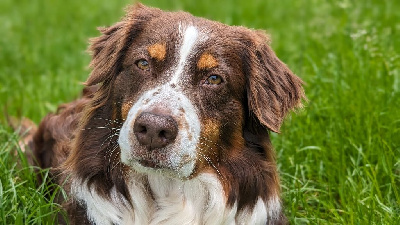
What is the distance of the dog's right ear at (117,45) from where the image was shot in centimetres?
463

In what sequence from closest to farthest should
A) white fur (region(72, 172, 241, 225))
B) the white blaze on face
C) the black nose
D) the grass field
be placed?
1. the black nose
2. the white blaze on face
3. white fur (region(72, 172, 241, 225))
4. the grass field

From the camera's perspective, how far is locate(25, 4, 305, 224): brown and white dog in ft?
14.2

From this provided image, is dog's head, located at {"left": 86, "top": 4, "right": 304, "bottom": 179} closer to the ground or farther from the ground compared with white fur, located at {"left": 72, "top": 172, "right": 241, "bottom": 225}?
farther from the ground

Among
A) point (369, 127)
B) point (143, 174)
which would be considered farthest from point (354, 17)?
point (143, 174)

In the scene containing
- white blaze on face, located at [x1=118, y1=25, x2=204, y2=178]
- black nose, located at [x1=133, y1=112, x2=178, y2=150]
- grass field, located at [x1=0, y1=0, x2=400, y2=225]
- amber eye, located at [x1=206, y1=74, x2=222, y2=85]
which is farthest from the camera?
grass field, located at [x1=0, y1=0, x2=400, y2=225]

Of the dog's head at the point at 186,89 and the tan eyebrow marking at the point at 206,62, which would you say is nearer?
the dog's head at the point at 186,89

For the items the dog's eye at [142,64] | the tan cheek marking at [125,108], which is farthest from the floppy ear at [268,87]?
the tan cheek marking at [125,108]

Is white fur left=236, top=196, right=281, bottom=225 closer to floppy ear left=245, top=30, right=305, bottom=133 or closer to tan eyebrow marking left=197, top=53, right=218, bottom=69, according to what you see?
floppy ear left=245, top=30, right=305, bottom=133

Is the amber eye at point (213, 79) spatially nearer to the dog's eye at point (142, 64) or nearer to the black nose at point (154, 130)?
the dog's eye at point (142, 64)

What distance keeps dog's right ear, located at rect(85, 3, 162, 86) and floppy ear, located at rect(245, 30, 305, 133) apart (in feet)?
2.21

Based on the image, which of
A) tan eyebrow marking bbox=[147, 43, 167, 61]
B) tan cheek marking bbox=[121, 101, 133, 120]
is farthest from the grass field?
tan eyebrow marking bbox=[147, 43, 167, 61]

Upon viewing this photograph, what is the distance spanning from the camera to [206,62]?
4367mm

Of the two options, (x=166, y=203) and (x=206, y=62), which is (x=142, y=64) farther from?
(x=166, y=203)

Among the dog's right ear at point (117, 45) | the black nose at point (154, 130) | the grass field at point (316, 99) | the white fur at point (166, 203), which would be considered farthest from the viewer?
the grass field at point (316, 99)
